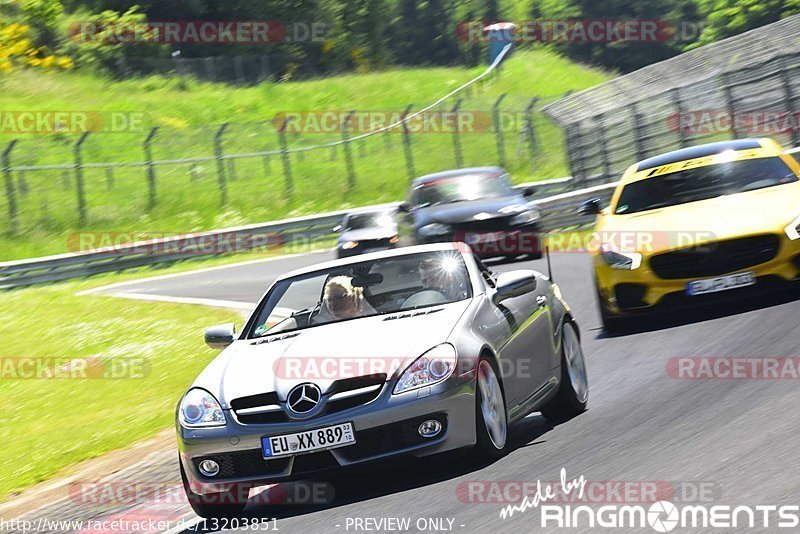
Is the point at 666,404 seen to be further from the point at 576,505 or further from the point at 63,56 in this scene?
the point at 63,56

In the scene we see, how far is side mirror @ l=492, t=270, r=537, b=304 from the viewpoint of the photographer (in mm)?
8484

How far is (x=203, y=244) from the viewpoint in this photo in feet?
107

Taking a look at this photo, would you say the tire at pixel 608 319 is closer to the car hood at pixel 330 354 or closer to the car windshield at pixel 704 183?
the car windshield at pixel 704 183

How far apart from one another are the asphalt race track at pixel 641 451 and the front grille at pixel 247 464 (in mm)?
261

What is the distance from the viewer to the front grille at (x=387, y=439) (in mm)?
7355

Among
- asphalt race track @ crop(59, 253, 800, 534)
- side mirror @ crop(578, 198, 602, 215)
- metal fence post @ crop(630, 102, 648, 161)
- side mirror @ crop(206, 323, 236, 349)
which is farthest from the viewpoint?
metal fence post @ crop(630, 102, 648, 161)

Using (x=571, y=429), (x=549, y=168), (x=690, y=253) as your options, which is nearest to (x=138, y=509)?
(x=571, y=429)

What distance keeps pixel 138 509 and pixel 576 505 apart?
10.9 feet

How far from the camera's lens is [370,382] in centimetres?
741

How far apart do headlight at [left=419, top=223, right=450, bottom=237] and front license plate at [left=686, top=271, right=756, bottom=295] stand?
924 centimetres

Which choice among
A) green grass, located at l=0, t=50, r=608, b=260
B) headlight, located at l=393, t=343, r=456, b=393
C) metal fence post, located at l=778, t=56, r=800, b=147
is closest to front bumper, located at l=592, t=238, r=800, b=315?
headlight, located at l=393, t=343, r=456, b=393

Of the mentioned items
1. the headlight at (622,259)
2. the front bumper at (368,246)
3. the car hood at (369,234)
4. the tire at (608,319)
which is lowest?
the front bumper at (368,246)

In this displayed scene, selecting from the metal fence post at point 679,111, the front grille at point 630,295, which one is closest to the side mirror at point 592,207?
the front grille at point 630,295

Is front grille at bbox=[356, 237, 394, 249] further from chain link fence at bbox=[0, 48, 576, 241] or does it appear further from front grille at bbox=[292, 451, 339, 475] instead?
front grille at bbox=[292, 451, 339, 475]
